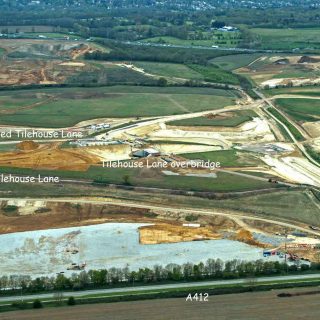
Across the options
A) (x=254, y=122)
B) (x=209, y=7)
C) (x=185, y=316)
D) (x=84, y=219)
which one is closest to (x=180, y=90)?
(x=254, y=122)

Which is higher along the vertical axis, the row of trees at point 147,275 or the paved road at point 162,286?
the row of trees at point 147,275

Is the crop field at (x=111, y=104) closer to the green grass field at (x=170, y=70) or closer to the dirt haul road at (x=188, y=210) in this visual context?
the green grass field at (x=170, y=70)

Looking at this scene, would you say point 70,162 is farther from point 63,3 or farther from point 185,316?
point 63,3

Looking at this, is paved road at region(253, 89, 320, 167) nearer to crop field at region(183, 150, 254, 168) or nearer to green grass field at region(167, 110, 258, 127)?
green grass field at region(167, 110, 258, 127)

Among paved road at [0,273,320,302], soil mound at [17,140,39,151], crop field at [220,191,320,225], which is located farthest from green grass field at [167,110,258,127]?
paved road at [0,273,320,302]

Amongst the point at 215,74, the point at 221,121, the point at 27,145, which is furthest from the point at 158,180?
the point at 215,74

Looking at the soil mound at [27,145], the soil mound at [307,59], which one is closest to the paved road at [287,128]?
the soil mound at [307,59]
